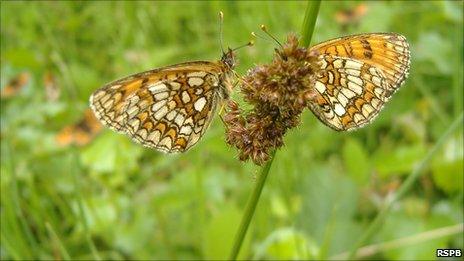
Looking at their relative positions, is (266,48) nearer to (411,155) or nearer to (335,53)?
(411,155)

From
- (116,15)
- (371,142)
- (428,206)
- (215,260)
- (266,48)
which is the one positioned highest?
(116,15)

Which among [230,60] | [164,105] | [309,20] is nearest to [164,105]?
[164,105]

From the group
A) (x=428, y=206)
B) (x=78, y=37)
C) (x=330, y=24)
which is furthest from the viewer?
(x=78, y=37)

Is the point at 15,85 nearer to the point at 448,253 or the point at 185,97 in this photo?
the point at 185,97

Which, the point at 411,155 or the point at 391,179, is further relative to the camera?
the point at 391,179

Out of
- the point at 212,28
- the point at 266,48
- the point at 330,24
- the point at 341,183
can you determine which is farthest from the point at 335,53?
the point at 212,28

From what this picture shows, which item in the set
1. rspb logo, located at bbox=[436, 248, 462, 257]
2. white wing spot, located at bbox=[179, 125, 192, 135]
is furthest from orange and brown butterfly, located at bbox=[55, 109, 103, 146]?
rspb logo, located at bbox=[436, 248, 462, 257]
